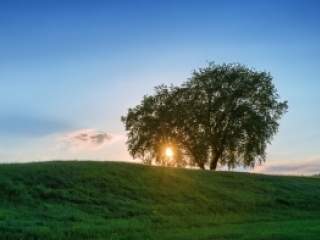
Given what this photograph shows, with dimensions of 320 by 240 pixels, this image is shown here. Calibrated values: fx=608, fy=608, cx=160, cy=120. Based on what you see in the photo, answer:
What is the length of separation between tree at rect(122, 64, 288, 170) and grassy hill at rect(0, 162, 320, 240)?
59.7 feet

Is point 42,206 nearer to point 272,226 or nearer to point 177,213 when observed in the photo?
point 177,213

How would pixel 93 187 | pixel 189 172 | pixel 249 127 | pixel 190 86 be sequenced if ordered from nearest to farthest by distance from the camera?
pixel 93 187, pixel 189 172, pixel 249 127, pixel 190 86

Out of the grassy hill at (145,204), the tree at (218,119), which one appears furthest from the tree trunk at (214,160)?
the grassy hill at (145,204)

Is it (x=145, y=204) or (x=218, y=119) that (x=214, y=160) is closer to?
(x=218, y=119)

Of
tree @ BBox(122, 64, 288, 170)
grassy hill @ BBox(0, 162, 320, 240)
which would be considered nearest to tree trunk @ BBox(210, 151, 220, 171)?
tree @ BBox(122, 64, 288, 170)

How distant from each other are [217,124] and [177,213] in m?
36.0

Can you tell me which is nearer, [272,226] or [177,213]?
[272,226]

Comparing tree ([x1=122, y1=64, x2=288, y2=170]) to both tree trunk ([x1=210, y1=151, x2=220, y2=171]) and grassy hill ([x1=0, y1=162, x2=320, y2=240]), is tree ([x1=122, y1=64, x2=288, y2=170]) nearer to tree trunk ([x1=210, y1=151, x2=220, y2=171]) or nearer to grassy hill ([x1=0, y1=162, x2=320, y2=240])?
tree trunk ([x1=210, y1=151, x2=220, y2=171])

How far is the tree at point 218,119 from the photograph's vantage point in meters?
71.6

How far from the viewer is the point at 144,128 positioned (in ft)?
252

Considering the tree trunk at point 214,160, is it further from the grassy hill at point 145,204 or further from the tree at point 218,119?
the grassy hill at point 145,204

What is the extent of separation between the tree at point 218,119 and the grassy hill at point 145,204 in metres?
18.2

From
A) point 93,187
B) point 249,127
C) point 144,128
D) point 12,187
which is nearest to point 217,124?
point 249,127

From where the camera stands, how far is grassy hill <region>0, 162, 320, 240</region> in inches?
1176
